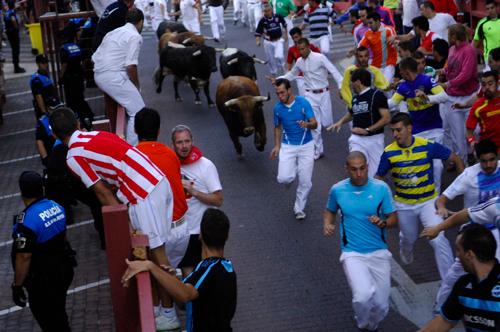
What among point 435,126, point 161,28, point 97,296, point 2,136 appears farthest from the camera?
point 161,28

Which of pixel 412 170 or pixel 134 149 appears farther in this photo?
pixel 412 170

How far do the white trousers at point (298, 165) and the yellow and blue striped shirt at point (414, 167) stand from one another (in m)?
2.56

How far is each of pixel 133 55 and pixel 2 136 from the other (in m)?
8.76

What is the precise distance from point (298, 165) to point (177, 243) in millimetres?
3865

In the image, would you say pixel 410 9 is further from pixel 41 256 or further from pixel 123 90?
pixel 41 256

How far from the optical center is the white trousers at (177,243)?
26.8 feet

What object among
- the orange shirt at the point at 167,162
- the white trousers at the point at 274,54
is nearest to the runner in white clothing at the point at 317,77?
the white trousers at the point at 274,54

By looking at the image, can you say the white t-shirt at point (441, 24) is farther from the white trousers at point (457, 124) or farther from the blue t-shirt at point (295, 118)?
the blue t-shirt at point (295, 118)

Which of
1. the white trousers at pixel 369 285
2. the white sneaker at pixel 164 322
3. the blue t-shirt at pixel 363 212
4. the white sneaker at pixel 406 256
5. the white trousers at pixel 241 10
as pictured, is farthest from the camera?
the white trousers at pixel 241 10

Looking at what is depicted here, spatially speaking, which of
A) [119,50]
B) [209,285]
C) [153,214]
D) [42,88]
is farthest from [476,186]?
[42,88]

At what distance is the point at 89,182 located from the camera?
7234mm

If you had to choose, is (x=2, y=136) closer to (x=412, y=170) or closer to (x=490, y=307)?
(x=412, y=170)

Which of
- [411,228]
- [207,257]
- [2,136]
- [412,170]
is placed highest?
[207,257]

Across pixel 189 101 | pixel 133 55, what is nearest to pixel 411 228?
pixel 133 55
